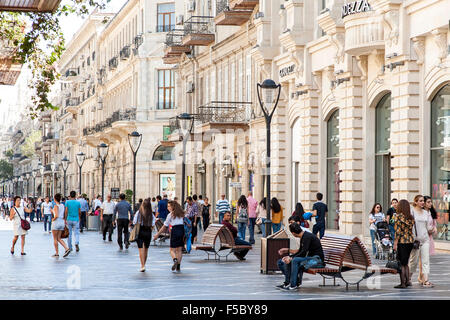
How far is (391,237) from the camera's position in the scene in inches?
918

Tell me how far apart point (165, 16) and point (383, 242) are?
46.1 m

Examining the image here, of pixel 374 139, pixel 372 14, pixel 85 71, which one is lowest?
pixel 374 139

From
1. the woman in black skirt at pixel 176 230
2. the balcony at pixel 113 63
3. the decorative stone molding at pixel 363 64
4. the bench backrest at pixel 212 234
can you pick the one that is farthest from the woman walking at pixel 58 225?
the balcony at pixel 113 63

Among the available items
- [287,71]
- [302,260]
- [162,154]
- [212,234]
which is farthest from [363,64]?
[162,154]

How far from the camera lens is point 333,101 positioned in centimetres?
3200

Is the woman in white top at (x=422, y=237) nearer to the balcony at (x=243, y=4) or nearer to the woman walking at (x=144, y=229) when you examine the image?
the woman walking at (x=144, y=229)

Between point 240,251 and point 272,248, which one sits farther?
point 240,251

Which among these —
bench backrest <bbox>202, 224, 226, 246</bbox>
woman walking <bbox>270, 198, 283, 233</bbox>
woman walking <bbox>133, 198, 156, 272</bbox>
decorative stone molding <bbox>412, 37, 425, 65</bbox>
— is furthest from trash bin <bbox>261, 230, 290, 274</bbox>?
woman walking <bbox>270, 198, 283, 233</bbox>

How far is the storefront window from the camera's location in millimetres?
24594

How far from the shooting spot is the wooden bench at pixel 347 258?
16.2 m

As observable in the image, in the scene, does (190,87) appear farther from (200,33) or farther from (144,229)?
(144,229)
